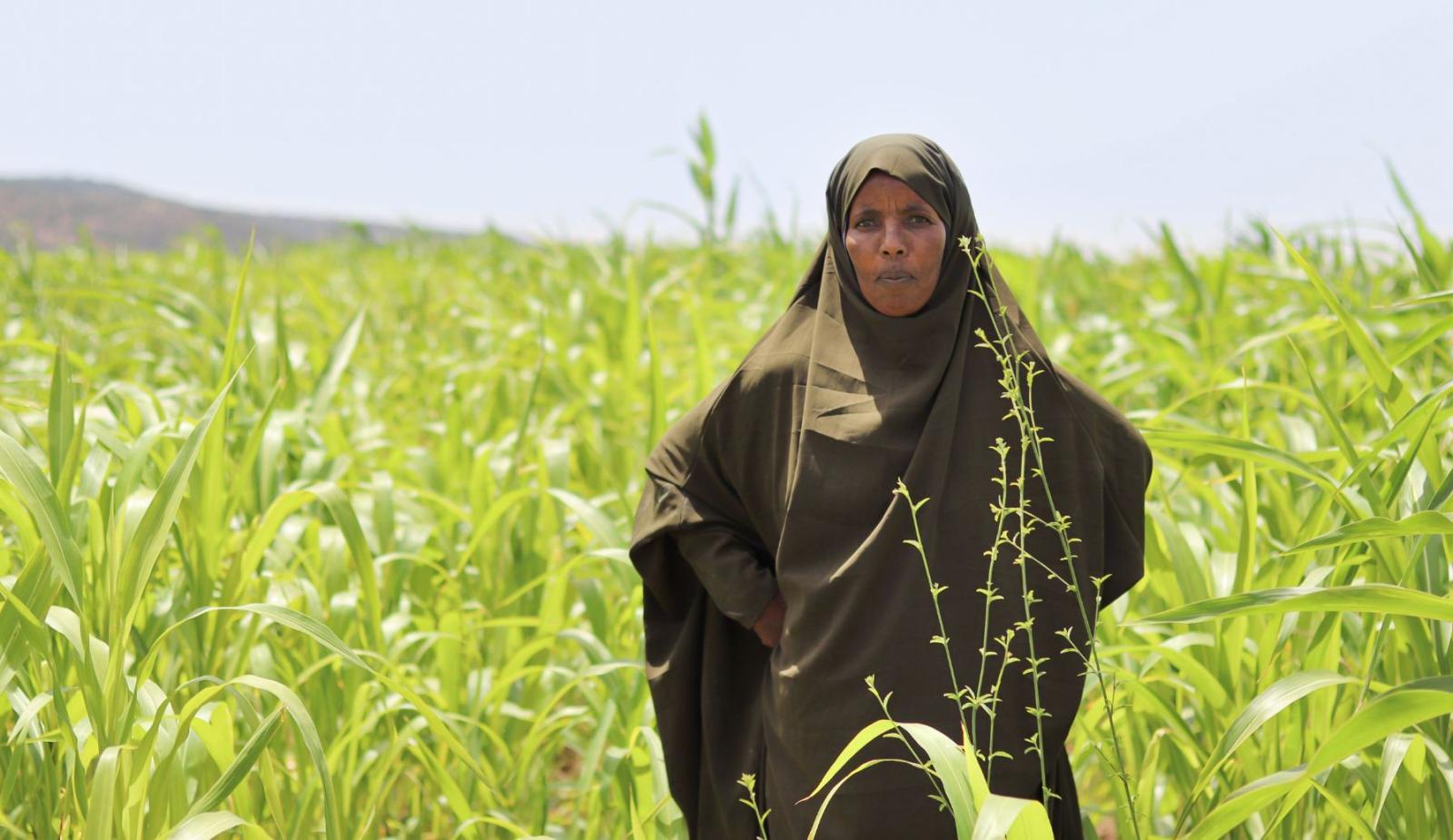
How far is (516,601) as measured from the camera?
7.70ft

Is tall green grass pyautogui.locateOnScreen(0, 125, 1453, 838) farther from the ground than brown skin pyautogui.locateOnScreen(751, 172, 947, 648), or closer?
closer

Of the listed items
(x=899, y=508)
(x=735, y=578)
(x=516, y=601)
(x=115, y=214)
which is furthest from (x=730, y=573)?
(x=115, y=214)

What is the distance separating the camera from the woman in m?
1.45

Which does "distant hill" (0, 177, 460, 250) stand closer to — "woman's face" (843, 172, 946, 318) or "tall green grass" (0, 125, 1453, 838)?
"tall green grass" (0, 125, 1453, 838)

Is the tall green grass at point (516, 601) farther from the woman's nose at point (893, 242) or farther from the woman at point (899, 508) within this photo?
the woman's nose at point (893, 242)

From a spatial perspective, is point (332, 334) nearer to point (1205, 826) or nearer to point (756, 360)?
point (756, 360)

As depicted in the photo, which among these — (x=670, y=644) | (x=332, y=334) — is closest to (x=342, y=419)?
(x=332, y=334)

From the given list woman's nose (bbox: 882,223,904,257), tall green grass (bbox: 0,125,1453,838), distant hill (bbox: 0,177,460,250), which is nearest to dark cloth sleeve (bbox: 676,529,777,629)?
tall green grass (bbox: 0,125,1453,838)

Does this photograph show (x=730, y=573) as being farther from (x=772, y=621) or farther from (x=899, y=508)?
(x=899, y=508)

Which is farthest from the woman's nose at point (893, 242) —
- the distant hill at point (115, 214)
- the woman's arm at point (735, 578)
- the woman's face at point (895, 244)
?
the distant hill at point (115, 214)

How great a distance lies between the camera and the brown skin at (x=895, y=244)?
1.49 m

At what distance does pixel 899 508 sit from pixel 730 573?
27 cm

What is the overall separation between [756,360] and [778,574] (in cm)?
28

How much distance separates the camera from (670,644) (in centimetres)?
175
